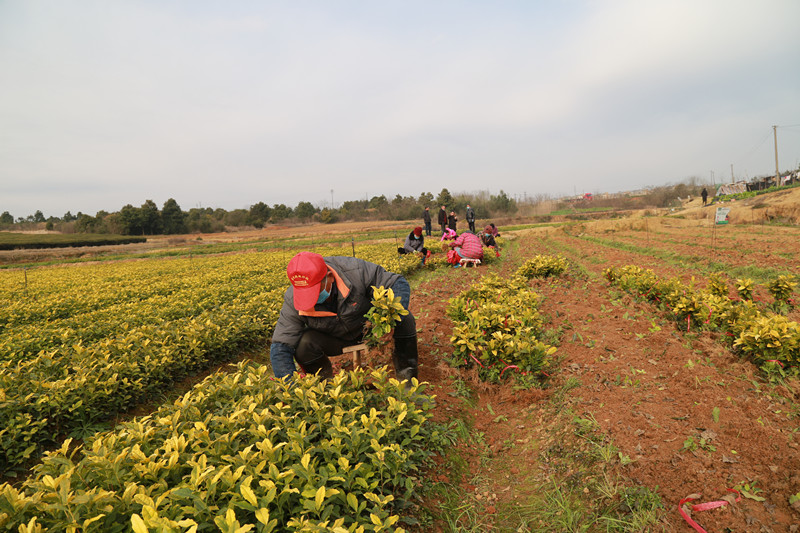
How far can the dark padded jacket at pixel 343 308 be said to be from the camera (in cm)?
362

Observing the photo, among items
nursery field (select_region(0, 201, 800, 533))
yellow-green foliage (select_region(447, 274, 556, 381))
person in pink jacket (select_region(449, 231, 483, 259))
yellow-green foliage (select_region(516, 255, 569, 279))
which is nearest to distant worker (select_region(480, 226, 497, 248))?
person in pink jacket (select_region(449, 231, 483, 259))

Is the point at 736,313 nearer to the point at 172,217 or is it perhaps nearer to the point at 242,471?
the point at 242,471

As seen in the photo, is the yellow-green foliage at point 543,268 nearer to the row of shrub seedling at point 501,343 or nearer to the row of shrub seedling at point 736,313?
the row of shrub seedling at point 736,313

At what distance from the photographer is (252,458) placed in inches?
83.5

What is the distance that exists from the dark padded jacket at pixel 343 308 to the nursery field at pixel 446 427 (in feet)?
1.76

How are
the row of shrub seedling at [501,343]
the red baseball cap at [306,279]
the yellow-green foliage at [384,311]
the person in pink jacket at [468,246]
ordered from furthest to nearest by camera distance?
the person in pink jacket at [468,246]
the row of shrub seedling at [501,343]
the yellow-green foliage at [384,311]
the red baseball cap at [306,279]

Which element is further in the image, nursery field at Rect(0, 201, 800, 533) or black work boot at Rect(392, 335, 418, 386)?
black work boot at Rect(392, 335, 418, 386)

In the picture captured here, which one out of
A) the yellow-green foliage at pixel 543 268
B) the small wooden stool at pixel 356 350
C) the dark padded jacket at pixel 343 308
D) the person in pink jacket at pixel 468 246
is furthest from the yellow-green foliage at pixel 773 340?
the person in pink jacket at pixel 468 246

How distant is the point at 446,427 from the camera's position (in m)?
3.47

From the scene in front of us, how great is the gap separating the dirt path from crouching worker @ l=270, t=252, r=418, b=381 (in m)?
1.02

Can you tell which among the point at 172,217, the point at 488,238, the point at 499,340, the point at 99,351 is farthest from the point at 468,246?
the point at 172,217

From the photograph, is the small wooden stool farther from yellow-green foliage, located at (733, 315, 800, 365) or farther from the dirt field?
yellow-green foliage, located at (733, 315, 800, 365)

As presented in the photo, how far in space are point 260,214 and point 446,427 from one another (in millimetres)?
76543

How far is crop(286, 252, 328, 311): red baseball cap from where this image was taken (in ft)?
10.8
